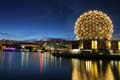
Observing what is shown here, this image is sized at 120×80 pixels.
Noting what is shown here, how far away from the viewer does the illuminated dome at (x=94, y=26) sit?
55188mm

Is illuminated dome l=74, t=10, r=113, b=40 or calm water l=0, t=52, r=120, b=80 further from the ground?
illuminated dome l=74, t=10, r=113, b=40

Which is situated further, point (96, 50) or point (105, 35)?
point (96, 50)

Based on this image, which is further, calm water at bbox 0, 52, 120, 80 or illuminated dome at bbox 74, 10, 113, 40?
illuminated dome at bbox 74, 10, 113, 40

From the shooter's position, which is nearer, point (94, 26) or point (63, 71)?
point (63, 71)

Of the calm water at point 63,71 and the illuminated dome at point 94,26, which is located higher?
the illuminated dome at point 94,26

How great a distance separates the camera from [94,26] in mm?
55469

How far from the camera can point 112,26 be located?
55656mm

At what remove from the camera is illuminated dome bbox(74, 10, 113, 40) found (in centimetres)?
5519

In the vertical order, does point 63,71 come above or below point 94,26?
below

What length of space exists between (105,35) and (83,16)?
5.83m

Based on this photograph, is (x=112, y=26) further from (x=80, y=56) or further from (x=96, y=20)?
(x=80, y=56)

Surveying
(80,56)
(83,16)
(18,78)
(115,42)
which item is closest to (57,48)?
(115,42)

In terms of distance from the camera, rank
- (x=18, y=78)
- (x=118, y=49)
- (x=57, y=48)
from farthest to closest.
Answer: (x=57, y=48)
(x=118, y=49)
(x=18, y=78)

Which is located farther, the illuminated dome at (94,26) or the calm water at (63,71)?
the illuminated dome at (94,26)
